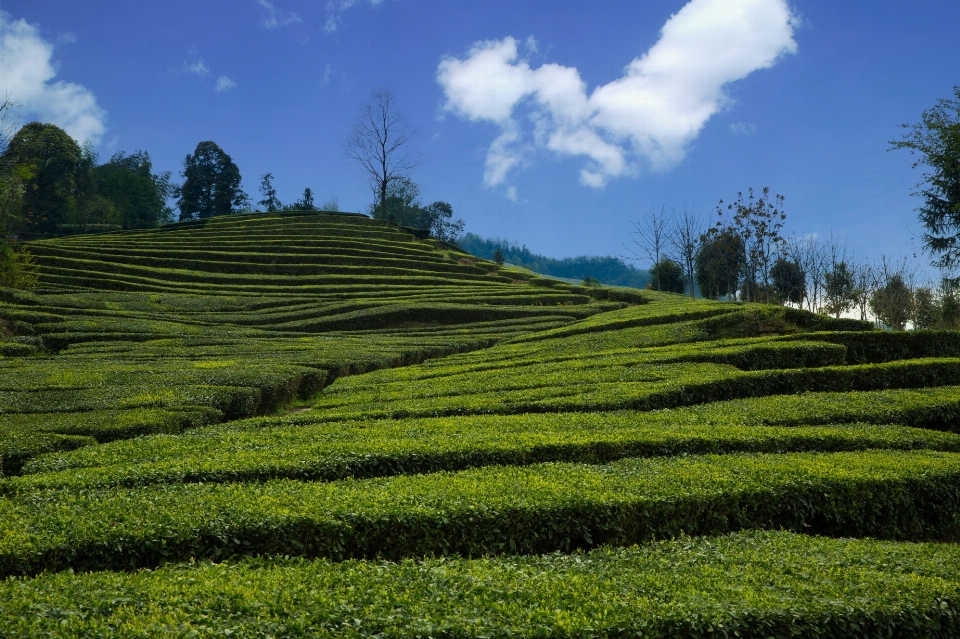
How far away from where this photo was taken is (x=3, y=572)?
666cm

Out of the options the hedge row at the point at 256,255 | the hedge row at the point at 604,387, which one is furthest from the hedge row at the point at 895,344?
the hedge row at the point at 256,255

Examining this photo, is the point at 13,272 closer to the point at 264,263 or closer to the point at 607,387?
the point at 264,263

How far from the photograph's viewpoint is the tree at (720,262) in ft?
161

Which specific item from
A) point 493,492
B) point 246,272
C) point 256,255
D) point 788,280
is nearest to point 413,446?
point 493,492

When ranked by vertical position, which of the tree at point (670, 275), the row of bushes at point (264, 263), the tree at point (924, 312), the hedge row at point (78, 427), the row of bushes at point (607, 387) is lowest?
the hedge row at point (78, 427)

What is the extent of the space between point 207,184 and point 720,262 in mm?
76535

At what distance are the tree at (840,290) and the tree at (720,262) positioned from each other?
22.0 feet

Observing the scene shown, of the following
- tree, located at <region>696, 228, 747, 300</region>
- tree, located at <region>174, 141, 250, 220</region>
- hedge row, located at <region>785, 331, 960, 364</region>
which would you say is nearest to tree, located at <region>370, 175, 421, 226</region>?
tree, located at <region>174, 141, 250, 220</region>

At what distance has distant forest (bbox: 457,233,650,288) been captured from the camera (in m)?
157

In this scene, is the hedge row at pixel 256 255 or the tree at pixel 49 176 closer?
the hedge row at pixel 256 255

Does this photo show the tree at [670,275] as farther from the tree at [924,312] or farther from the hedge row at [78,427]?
the hedge row at [78,427]

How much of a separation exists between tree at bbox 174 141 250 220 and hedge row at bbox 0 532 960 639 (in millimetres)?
100219

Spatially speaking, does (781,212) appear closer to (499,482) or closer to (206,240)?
(499,482)

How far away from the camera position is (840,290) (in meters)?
50.8
